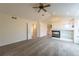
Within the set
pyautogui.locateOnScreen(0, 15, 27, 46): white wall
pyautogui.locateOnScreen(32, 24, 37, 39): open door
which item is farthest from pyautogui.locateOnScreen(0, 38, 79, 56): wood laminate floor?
pyautogui.locateOnScreen(32, 24, 37, 39): open door

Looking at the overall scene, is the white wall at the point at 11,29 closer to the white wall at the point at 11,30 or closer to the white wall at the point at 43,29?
the white wall at the point at 11,30

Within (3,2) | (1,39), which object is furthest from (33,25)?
(3,2)

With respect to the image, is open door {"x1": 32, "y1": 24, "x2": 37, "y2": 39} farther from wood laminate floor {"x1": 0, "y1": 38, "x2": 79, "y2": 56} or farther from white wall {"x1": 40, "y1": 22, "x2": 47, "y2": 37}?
wood laminate floor {"x1": 0, "y1": 38, "x2": 79, "y2": 56}

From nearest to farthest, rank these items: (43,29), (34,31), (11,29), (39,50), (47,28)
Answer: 1. (39,50)
2. (11,29)
3. (47,28)
4. (43,29)
5. (34,31)

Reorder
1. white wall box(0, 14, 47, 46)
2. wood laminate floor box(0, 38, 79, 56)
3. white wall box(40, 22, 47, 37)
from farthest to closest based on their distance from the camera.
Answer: white wall box(40, 22, 47, 37) < white wall box(0, 14, 47, 46) < wood laminate floor box(0, 38, 79, 56)

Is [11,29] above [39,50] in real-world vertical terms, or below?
above

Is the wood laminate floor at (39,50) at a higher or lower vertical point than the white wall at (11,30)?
lower

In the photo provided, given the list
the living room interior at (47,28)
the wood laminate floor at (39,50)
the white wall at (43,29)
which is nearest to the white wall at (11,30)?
the living room interior at (47,28)

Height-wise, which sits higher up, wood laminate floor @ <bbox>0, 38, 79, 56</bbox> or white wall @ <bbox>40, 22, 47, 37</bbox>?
white wall @ <bbox>40, 22, 47, 37</bbox>

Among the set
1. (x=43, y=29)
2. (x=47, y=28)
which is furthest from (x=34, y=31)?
(x=47, y=28)

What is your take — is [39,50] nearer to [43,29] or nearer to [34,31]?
[43,29]

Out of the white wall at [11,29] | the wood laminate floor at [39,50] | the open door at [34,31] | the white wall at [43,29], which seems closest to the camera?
the wood laminate floor at [39,50]

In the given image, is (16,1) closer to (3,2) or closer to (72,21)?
(3,2)

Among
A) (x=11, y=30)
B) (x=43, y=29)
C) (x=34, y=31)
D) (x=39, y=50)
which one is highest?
(x=11, y=30)
